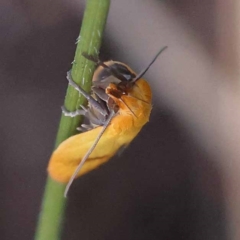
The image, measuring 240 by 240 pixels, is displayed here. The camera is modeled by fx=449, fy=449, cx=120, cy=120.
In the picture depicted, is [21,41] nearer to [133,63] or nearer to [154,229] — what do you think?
[133,63]

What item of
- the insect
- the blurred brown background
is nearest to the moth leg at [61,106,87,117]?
the insect

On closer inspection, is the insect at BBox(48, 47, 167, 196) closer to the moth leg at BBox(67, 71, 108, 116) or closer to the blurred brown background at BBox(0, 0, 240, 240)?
the moth leg at BBox(67, 71, 108, 116)

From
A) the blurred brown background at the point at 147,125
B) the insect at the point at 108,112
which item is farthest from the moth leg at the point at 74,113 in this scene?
the blurred brown background at the point at 147,125

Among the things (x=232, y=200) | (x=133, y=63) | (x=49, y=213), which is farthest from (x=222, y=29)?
(x=49, y=213)

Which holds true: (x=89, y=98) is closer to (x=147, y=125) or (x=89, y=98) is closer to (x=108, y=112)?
(x=108, y=112)

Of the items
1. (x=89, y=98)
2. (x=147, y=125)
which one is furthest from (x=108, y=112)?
(x=147, y=125)
